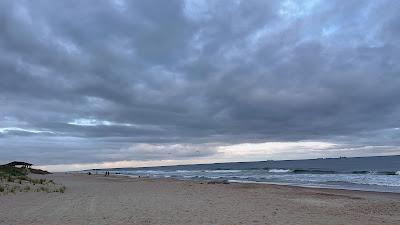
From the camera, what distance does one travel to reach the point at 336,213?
47.7ft

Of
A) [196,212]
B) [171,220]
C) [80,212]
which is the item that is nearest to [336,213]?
[196,212]

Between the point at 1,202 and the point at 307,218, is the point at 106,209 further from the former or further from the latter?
the point at 307,218

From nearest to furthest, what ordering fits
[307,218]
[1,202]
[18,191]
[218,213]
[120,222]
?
1. [120,222]
2. [307,218]
3. [218,213]
4. [1,202]
5. [18,191]

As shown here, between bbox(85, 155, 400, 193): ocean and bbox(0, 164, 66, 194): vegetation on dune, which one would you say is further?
bbox(85, 155, 400, 193): ocean

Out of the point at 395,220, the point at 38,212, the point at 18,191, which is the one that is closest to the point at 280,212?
the point at 395,220

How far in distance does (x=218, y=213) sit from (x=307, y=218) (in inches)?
115

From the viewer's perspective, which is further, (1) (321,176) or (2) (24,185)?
(1) (321,176)

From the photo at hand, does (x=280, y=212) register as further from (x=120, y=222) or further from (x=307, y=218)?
(x=120, y=222)

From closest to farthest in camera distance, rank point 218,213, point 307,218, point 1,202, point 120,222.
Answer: point 120,222
point 307,218
point 218,213
point 1,202

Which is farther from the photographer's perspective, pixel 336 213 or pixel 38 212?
pixel 336 213

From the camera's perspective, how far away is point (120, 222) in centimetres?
1148

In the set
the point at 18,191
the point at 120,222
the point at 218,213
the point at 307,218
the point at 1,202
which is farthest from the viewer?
the point at 18,191

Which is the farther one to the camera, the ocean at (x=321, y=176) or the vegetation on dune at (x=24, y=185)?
the ocean at (x=321, y=176)

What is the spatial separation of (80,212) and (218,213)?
183 inches
